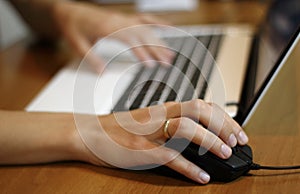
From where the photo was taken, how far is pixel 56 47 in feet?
4.26

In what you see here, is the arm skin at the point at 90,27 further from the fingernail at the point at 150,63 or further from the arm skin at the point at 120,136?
the arm skin at the point at 120,136

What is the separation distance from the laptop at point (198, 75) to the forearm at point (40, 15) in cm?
17

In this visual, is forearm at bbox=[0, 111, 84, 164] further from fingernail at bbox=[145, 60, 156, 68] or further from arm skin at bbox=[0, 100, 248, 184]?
fingernail at bbox=[145, 60, 156, 68]

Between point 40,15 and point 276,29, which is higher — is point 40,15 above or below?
above

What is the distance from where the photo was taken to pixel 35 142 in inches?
27.0

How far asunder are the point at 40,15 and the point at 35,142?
671 millimetres

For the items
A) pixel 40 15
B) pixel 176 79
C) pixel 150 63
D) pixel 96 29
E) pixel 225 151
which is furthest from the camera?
pixel 40 15

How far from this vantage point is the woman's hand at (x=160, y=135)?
1.99 ft

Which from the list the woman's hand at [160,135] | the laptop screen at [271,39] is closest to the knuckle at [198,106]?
the woman's hand at [160,135]

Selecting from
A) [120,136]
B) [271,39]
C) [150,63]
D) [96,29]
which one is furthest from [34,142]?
[271,39]

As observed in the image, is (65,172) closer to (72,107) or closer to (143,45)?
(72,107)

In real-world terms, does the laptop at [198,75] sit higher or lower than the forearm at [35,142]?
lower

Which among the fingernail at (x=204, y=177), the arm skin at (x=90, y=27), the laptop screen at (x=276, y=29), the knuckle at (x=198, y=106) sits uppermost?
the knuckle at (x=198, y=106)

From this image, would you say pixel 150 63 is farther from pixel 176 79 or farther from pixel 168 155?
pixel 168 155
